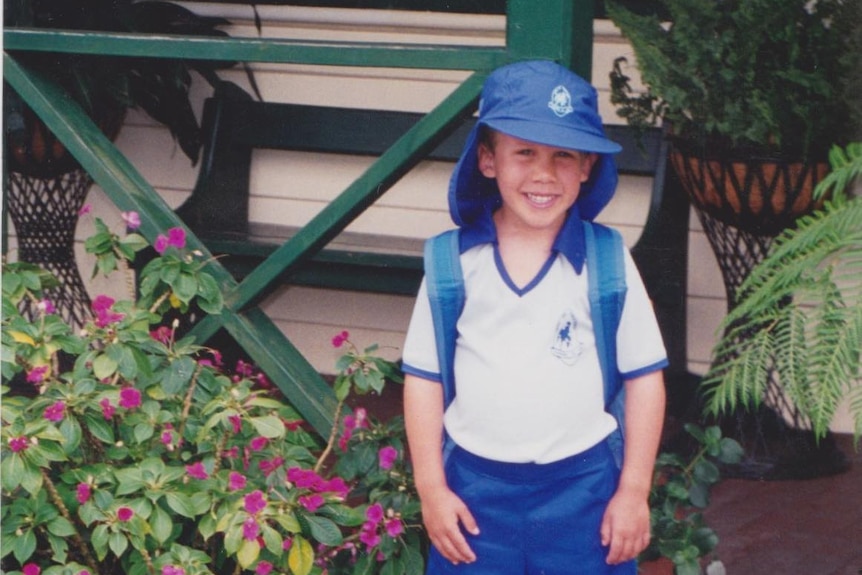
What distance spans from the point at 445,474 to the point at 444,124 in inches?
33.1

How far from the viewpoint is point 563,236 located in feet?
7.31

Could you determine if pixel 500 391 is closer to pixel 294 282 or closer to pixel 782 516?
pixel 782 516

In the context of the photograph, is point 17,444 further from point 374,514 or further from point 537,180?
point 537,180

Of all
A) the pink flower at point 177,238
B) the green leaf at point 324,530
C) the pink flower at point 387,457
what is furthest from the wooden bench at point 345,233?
the green leaf at point 324,530

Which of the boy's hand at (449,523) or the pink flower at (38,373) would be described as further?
the pink flower at (38,373)

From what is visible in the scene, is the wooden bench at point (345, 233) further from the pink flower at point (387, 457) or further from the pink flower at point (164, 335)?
the pink flower at point (387, 457)

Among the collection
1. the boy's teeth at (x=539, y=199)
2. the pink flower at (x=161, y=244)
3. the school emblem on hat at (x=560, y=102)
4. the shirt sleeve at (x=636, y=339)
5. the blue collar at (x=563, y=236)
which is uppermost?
the school emblem on hat at (x=560, y=102)

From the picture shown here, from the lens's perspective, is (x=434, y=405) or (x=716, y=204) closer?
(x=434, y=405)

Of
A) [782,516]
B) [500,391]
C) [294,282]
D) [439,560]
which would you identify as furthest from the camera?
[294,282]

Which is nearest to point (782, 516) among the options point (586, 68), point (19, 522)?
point (586, 68)

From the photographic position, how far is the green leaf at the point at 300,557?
7.80 feet

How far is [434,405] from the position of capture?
229 cm

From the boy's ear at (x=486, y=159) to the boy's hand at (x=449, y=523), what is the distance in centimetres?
59

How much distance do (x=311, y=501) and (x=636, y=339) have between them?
692mm
